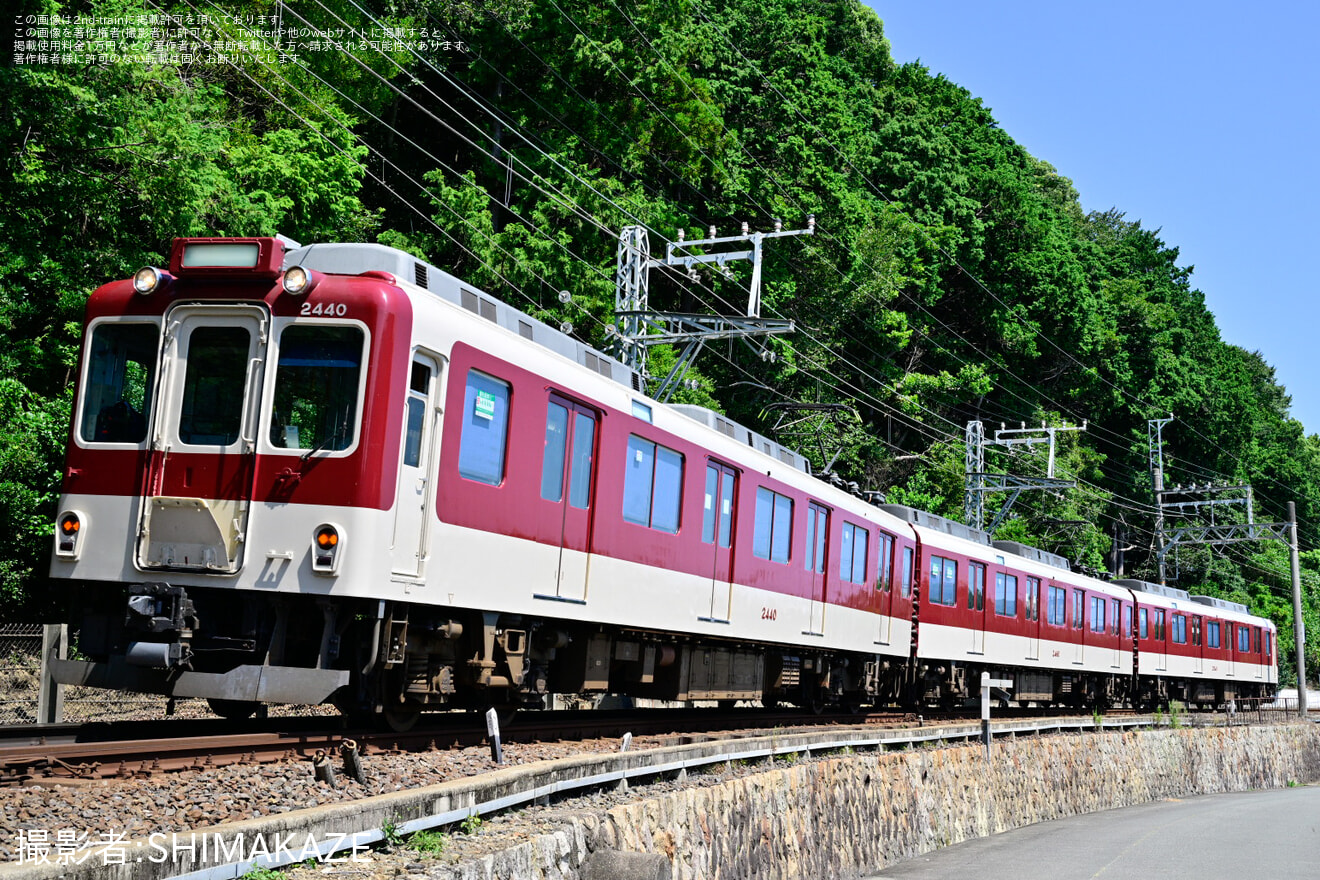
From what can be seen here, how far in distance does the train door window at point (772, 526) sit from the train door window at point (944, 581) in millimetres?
6275

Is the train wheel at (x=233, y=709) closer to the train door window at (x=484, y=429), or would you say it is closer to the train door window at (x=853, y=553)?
the train door window at (x=484, y=429)

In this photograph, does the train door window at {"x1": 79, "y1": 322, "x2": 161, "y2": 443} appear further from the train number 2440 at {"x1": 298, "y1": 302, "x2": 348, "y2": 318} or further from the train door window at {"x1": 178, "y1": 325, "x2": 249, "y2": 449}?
the train number 2440 at {"x1": 298, "y1": 302, "x2": 348, "y2": 318}

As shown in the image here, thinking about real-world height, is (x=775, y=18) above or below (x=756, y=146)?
above

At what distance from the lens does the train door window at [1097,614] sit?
94.9ft

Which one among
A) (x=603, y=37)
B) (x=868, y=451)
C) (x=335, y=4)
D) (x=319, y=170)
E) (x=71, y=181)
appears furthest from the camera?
(x=868, y=451)

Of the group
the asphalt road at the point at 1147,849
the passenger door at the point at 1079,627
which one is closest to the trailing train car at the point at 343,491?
the asphalt road at the point at 1147,849

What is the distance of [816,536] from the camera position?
54.8ft

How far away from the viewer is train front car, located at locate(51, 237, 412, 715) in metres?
8.26

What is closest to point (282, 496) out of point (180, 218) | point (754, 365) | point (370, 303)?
point (370, 303)

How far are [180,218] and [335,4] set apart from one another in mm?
14121

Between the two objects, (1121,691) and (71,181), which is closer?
(71,181)

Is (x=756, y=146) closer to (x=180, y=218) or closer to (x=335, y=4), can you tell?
(x=335, y=4)

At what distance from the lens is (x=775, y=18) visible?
3931 cm

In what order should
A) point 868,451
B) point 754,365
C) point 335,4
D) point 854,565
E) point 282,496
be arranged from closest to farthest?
1. point 282,496
2. point 854,565
3. point 335,4
4. point 754,365
5. point 868,451
